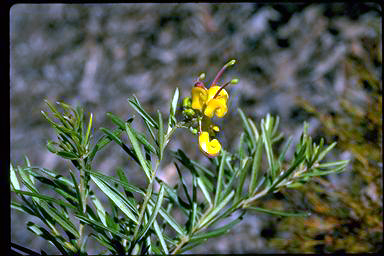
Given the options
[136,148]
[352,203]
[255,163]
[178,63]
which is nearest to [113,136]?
[136,148]

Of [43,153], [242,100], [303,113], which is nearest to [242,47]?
[242,100]

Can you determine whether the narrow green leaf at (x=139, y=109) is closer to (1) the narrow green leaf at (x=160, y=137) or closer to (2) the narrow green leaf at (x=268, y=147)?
(1) the narrow green leaf at (x=160, y=137)

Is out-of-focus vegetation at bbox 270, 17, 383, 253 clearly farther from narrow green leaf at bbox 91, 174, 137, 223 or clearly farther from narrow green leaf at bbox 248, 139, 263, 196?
narrow green leaf at bbox 91, 174, 137, 223

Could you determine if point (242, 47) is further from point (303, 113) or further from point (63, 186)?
point (63, 186)

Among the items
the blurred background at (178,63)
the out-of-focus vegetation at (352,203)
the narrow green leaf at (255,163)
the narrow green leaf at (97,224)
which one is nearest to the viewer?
the narrow green leaf at (97,224)

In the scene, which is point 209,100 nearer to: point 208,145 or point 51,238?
point 208,145

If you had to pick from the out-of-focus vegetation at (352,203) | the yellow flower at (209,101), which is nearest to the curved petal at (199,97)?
the yellow flower at (209,101)
